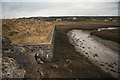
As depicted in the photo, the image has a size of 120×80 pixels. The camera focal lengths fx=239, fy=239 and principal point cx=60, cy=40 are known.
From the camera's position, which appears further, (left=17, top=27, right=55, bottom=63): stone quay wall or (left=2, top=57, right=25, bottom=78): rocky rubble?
(left=17, top=27, right=55, bottom=63): stone quay wall

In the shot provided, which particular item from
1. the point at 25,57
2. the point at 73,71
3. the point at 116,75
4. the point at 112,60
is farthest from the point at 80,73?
the point at 112,60

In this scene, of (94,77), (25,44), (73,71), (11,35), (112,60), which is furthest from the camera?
(11,35)

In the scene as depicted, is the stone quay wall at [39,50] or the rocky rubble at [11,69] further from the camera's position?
the stone quay wall at [39,50]

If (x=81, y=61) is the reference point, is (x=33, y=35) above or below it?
above

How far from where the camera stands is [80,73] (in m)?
22.1

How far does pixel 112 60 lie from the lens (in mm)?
27875

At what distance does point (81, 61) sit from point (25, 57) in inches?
291

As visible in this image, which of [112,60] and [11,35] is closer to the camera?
[112,60]

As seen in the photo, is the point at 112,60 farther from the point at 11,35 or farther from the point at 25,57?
the point at 11,35

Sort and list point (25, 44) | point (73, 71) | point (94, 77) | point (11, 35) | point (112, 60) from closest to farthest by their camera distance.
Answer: point (94, 77)
point (73, 71)
point (25, 44)
point (112, 60)
point (11, 35)

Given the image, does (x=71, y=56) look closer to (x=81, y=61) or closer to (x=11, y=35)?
(x=81, y=61)

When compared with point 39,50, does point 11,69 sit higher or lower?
lower

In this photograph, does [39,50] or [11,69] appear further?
[39,50]

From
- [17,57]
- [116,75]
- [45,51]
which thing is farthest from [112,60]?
[17,57]
